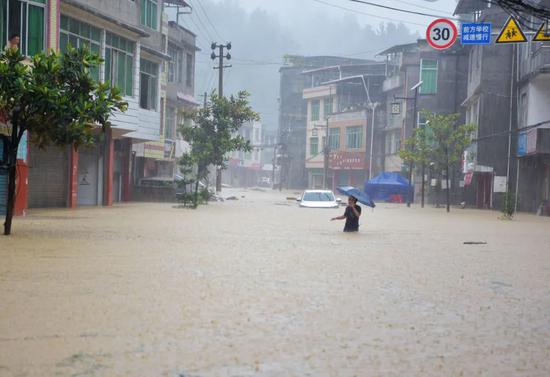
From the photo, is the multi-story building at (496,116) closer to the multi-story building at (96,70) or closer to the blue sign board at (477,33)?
the multi-story building at (96,70)

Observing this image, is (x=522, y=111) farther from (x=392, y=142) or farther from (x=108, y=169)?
(x=392, y=142)

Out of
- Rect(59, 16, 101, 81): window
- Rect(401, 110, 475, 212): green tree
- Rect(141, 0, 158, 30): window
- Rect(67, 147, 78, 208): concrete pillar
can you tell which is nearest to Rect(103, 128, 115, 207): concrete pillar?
Rect(67, 147, 78, 208): concrete pillar

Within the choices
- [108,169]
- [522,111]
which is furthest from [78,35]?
[522,111]

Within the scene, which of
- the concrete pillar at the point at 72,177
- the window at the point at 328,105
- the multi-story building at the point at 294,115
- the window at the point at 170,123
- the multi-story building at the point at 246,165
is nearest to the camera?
the concrete pillar at the point at 72,177

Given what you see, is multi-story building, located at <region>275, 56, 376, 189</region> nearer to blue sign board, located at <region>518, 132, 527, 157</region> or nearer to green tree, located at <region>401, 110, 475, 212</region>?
green tree, located at <region>401, 110, 475, 212</region>

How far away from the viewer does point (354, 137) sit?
79.4m

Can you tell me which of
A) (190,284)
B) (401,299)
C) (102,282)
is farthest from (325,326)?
(102,282)

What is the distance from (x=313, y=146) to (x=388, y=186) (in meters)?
32.8

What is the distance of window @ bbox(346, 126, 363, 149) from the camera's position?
257ft

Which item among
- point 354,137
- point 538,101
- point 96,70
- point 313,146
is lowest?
point 313,146

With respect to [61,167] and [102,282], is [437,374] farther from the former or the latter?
[61,167]

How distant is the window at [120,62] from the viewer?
2997 cm

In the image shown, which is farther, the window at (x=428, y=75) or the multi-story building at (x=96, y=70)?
the window at (x=428, y=75)

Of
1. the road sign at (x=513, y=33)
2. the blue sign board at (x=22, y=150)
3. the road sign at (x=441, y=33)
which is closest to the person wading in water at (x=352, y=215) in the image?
the road sign at (x=441, y=33)
